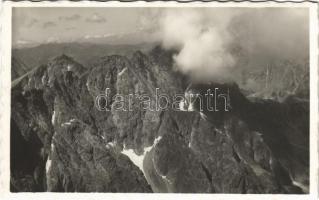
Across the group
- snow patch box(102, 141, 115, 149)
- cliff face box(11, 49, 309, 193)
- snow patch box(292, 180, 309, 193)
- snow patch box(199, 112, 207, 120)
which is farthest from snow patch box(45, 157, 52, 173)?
snow patch box(292, 180, 309, 193)

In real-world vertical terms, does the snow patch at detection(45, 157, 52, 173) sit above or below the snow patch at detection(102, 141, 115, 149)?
below

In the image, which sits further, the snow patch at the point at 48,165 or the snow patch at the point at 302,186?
the snow patch at the point at 48,165

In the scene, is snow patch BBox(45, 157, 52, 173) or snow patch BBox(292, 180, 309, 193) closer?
snow patch BBox(292, 180, 309, 193)

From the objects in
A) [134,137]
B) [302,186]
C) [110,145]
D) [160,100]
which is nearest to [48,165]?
[110,145]

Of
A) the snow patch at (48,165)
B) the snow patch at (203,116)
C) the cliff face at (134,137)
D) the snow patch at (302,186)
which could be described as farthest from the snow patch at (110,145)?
the snow patch at (302,186)

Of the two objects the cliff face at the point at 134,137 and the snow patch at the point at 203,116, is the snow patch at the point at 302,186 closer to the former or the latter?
the cliff face at the point at 134,137

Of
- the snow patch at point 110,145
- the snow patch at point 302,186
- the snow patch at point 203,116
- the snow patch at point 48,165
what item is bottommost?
the snow patch at point 302,186

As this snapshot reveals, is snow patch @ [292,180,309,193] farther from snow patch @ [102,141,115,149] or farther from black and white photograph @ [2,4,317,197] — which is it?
snow patch @ [102,141,115,149]
